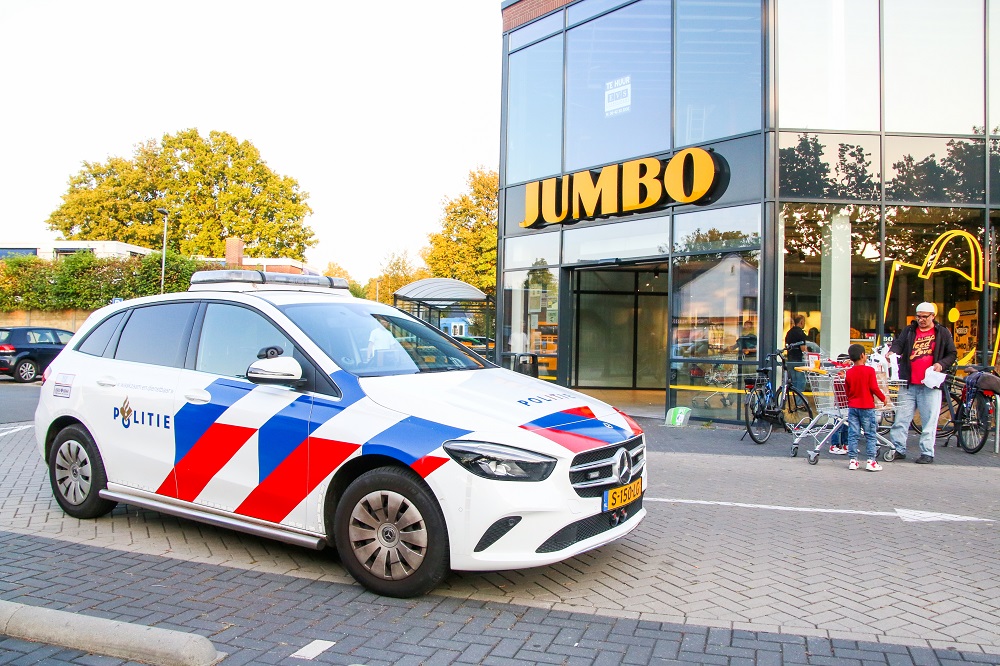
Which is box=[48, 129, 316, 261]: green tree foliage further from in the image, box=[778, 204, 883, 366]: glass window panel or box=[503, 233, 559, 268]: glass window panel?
box=[778, 204, 883, 366]: glass window panel

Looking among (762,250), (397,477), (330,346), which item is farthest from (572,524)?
(762,250)

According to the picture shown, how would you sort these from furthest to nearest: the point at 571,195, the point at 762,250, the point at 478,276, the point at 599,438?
the point at 478,276 → the point at 571,195 → the point at 762,250 → the point at 599,438

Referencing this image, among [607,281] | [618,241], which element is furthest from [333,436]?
[607,281]

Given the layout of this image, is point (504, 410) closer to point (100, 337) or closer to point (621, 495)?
point (621, 495)

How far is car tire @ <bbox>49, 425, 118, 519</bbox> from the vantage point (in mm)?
5648

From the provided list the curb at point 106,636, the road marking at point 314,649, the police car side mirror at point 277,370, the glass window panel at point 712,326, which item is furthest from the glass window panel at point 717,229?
the curb at point 106,636

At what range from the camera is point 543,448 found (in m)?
4.13

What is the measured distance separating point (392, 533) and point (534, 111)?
14.7m

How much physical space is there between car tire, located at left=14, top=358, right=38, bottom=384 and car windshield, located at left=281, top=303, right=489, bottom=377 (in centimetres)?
2093

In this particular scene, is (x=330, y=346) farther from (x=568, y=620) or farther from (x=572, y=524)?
(x=568, y=620)

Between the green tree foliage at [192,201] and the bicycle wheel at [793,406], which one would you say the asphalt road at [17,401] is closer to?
the bicycle wheel at [793,406]

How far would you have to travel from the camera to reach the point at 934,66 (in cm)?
1331

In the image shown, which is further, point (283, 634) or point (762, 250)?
point (762, 250)

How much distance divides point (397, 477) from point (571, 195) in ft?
42.2
